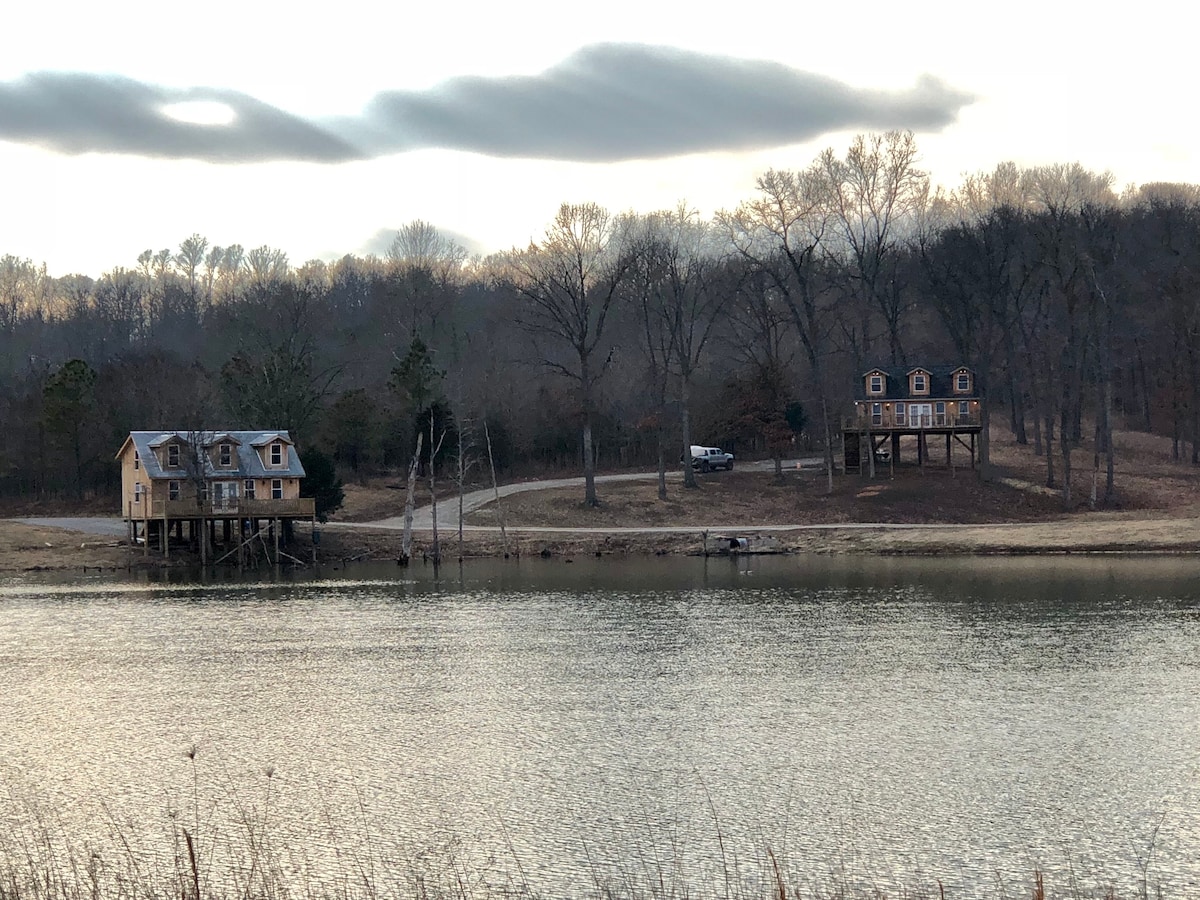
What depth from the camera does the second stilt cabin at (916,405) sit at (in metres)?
91.4

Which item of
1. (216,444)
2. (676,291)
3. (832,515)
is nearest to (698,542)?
(832,515)

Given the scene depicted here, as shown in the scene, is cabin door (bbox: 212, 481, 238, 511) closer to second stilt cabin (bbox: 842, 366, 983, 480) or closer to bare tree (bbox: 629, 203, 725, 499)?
bare tree (bbox: 629, 203, 725, 499)

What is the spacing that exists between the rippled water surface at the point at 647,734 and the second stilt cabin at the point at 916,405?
133 ft

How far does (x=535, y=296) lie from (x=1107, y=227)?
120ft

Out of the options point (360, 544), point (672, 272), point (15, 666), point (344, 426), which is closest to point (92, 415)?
point (344, 426)

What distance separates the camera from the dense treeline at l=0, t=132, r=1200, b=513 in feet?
296

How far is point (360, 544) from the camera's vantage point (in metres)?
74.6

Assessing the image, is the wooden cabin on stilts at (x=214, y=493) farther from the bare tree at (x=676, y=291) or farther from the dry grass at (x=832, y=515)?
the bare tree at (x=676, y=291)

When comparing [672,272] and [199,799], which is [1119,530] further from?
[199,799]

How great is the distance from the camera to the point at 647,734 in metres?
28.1

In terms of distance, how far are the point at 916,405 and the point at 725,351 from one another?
36.8 metres

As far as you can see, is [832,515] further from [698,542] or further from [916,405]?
[916,405]

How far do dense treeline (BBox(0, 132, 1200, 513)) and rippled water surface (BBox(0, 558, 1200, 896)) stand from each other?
3739 centimetres

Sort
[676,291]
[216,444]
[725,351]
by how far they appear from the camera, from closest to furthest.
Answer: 1. [216,444]
2. [676,291]
3. [725,351]
